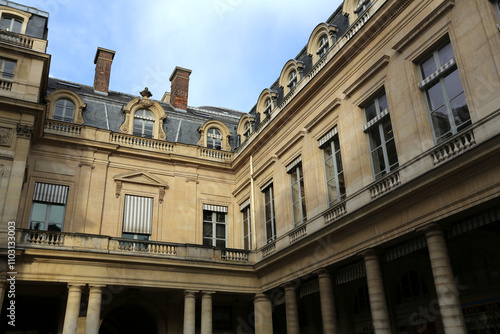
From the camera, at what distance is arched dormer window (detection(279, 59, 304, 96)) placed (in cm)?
1584

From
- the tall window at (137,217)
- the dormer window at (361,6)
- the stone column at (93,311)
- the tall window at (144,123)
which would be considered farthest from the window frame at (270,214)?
the dormer window at (361,6)

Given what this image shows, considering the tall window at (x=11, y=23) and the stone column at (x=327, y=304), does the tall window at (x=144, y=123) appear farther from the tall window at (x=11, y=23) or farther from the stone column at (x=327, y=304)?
the stone column at (x=327, y=304)

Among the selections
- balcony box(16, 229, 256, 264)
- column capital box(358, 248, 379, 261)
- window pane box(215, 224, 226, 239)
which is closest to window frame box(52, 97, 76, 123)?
balcony box(16, 229, 256, 264)

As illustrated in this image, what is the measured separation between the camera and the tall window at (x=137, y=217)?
1645 centimetres

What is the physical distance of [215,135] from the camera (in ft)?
65.8

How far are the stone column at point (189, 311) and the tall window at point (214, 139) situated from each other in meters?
7.13

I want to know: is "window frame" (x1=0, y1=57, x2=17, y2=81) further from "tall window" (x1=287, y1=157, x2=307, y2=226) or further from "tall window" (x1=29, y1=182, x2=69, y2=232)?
"tall window" (x1=287, y1=157, x2=307, y2=226)

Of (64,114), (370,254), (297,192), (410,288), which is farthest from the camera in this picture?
(64,114)

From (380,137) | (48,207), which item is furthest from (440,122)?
(48,207)

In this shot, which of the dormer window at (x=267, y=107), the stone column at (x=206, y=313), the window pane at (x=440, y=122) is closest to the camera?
the window pane at (x=440, y=122)

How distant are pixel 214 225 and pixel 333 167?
6531 millimetres

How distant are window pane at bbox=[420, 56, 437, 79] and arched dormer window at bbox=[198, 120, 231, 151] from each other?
413 inches

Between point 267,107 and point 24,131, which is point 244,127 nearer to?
point 267,107

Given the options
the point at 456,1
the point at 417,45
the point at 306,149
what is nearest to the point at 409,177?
the point at 417,45
